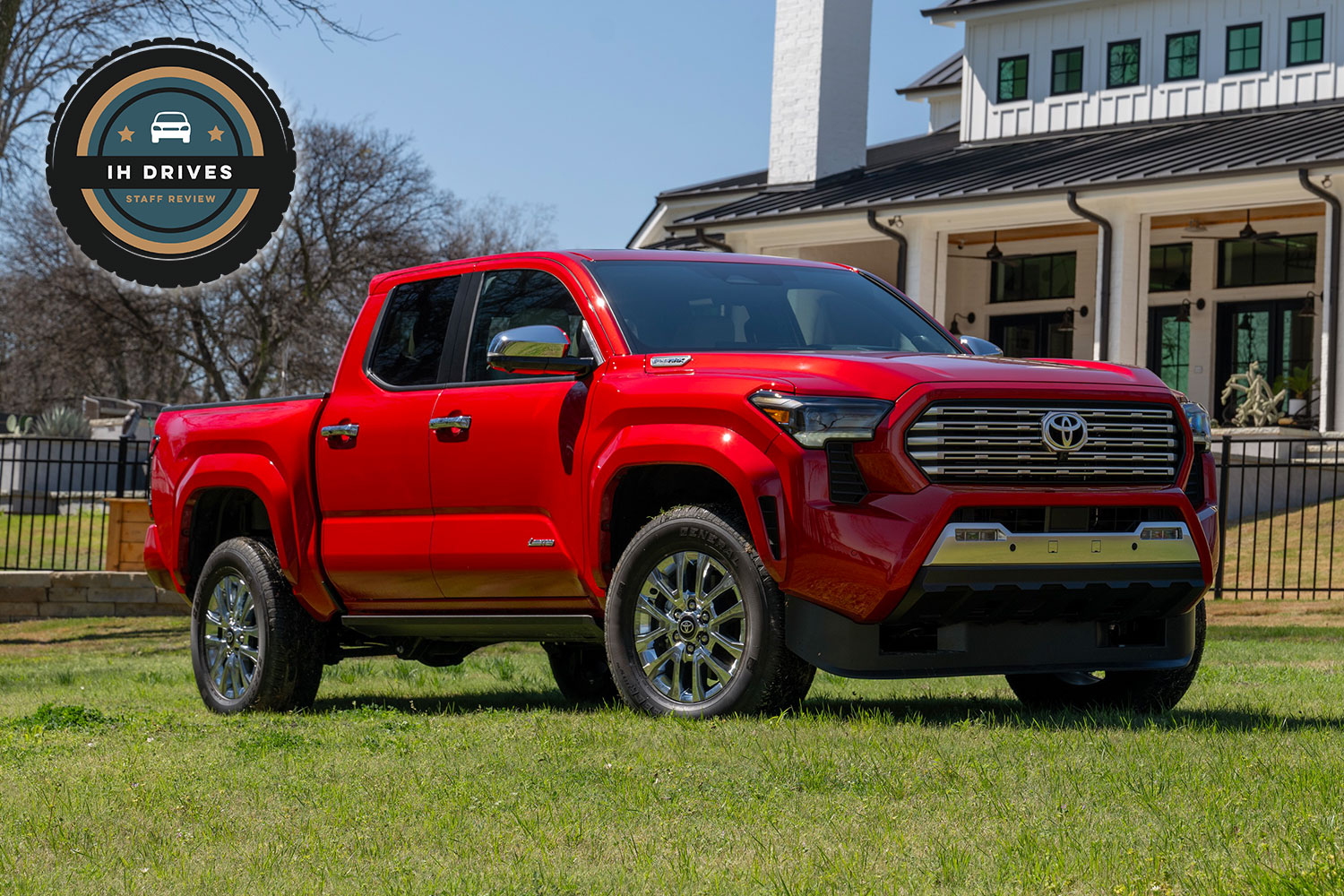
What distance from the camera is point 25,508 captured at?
1141 inches

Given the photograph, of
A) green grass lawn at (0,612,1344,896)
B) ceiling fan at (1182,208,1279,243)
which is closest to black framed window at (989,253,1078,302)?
ceiling fan at (1182,208,1279,243)

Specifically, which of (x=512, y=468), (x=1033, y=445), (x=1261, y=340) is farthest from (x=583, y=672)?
(x=1261, y=340)

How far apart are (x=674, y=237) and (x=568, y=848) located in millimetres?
26989

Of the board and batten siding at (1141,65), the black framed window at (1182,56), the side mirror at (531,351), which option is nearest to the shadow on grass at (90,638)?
the side mirror at (531,351)

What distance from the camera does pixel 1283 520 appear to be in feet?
68.9

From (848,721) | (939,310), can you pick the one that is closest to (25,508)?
(939,310)

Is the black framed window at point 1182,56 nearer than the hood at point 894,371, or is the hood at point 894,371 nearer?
the hood at point 894,371

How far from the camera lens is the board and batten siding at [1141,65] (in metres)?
27.1

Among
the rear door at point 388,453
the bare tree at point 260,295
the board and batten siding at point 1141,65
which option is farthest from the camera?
the bare tree at point 260,295

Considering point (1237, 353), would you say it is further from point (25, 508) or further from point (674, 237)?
point (25, 508)

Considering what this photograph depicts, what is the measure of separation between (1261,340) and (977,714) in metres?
22.6

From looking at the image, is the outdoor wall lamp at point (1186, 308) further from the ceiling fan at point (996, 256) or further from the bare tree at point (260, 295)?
the bare tree at point (260, 295)

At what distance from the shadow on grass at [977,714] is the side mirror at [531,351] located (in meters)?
1.47

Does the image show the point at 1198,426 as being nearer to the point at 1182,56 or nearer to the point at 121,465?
the point at 121,465
